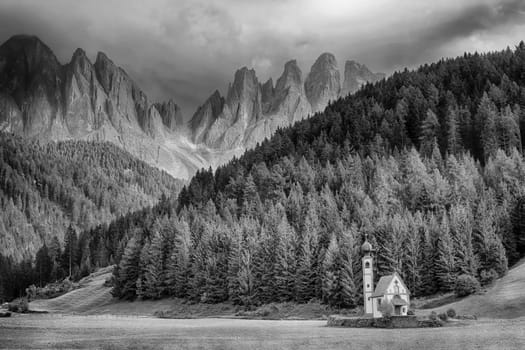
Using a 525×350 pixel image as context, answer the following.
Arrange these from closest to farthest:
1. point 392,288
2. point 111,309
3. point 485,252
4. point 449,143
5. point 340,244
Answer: point 392,288, point 485,252, point 340,244, point 111,309, point 449,143

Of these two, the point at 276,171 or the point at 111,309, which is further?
the point at 276,171

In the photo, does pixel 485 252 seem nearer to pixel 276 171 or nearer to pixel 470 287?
pixel 470 287

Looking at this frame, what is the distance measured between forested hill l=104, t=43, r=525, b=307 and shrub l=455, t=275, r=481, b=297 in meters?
3.15

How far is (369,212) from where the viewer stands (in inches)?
4604

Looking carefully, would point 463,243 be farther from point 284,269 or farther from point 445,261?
→ point 284,269

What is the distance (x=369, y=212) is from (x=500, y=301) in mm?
45387

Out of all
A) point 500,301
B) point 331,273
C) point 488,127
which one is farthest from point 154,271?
point 488,127

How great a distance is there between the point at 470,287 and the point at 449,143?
80666mm

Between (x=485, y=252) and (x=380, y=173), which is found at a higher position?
(x=380, y=173)

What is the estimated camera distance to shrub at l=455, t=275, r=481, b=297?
3236 inches

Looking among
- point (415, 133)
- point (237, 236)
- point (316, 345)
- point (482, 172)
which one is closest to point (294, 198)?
point (237, 236)

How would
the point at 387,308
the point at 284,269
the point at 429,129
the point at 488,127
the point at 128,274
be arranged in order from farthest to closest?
the point at 429,129 → the point at 488,127 → the point at 128,274 → the point at 284,269 → the point at 387,308

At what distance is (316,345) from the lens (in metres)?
45.8

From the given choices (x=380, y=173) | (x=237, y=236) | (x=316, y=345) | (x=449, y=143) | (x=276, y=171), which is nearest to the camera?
(x=316, y=345)
